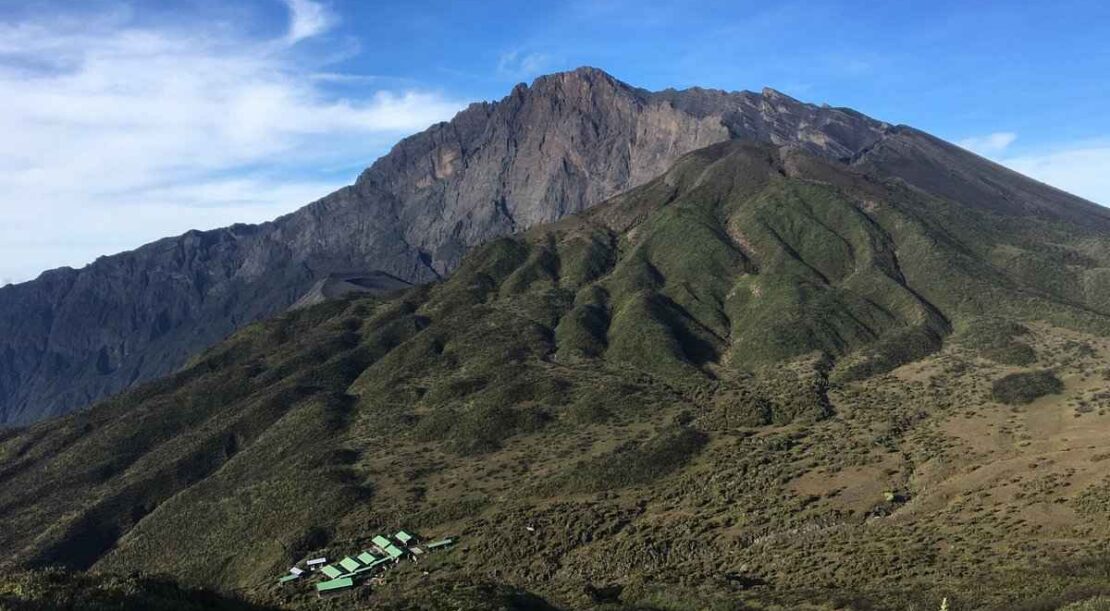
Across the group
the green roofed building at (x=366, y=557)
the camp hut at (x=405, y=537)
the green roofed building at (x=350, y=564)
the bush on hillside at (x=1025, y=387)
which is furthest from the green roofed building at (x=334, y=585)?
the bush on hillside at (x=1025, y=387)

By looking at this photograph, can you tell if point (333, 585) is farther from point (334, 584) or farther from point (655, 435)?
point (655, 435)

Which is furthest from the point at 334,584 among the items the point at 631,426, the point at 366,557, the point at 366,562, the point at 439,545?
the point at 631,426

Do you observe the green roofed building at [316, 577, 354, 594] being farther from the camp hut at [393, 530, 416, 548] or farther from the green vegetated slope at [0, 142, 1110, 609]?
the camp hut at [393, 530, 416, 548]

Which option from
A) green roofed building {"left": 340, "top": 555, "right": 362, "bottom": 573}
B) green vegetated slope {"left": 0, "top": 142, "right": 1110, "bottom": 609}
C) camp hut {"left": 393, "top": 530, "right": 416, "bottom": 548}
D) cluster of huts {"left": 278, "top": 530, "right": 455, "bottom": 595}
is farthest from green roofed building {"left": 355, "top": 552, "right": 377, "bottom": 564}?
green vegetated slope {"left": 0, "top": 142, "right": 1110, "bottom": 609}

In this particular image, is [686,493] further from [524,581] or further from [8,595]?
[8,595]

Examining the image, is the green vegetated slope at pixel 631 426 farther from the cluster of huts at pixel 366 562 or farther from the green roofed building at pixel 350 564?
the green roofed building at pixel 350 564
